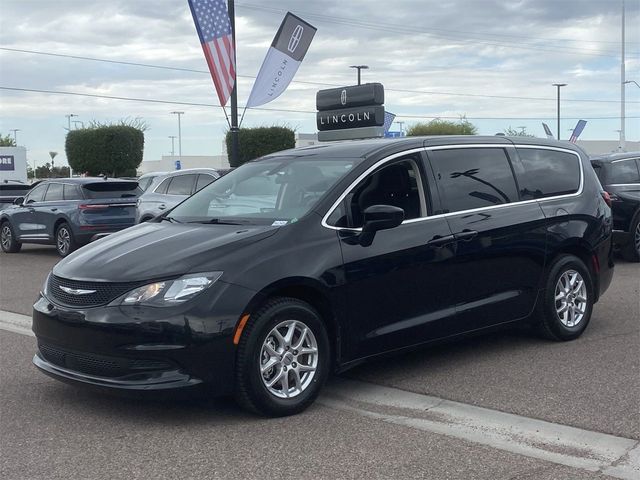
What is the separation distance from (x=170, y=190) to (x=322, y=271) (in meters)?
10.9

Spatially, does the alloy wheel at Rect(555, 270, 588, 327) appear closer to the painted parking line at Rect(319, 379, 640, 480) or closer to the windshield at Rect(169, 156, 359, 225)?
the painted parking line at Rect(319, 379, 640, 480)

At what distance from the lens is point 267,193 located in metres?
6.20

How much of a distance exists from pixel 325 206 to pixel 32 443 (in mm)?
2384

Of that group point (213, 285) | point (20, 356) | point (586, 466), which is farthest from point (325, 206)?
point (20, 356)

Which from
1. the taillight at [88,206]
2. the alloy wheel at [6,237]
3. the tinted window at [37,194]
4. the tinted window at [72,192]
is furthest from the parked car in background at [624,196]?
the alloy wheel at [6,237]

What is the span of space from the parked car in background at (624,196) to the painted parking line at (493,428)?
8.20 metres

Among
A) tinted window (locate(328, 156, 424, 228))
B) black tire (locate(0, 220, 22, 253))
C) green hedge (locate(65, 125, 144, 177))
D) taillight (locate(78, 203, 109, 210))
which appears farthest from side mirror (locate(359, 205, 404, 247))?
green hedge (locate(65, 125, 144, 177))

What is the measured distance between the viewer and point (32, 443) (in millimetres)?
4852

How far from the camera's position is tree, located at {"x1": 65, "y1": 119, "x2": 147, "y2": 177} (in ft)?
122

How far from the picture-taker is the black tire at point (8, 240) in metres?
17.8

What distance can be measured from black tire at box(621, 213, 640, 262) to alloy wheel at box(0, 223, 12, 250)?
12.5 m

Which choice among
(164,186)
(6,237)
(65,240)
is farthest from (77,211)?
(6,237)

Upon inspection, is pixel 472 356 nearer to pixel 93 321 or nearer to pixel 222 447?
pixel 222 447

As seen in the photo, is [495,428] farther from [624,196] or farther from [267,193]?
[624,196]
